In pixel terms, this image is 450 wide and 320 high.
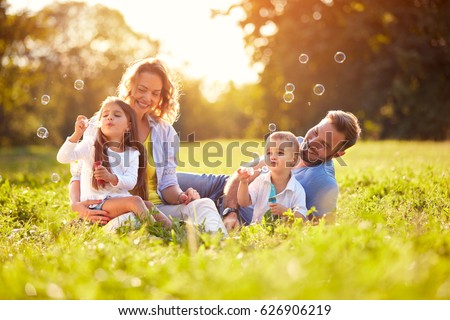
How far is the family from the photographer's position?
12.5 ft

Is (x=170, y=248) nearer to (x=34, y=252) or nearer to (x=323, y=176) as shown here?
(x=34, y=252)

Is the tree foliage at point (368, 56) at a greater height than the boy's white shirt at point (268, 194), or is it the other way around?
the tree foliage at point (368, 56)

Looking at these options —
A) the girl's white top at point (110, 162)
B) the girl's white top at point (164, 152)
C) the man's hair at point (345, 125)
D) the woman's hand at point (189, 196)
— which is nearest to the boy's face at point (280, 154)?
the man's hair at point (345, 125)

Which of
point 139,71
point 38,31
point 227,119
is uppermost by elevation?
point 38,31

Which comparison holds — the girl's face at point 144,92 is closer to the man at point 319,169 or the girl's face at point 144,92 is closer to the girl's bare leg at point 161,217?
the man at point 319,169

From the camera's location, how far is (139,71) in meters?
4.61

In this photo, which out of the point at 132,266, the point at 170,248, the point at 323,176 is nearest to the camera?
the point at 132,266

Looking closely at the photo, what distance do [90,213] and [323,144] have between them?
1901 mm

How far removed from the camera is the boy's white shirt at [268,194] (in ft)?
13.1

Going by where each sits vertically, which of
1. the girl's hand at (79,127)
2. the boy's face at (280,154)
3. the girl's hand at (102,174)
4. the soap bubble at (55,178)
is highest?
the girl's hand at (79,127)

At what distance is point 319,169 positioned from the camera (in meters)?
4.26

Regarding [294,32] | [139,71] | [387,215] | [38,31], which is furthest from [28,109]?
[387,215]

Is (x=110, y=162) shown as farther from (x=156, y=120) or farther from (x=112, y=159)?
(x=156, y=120)
